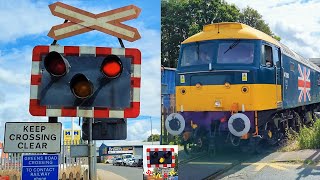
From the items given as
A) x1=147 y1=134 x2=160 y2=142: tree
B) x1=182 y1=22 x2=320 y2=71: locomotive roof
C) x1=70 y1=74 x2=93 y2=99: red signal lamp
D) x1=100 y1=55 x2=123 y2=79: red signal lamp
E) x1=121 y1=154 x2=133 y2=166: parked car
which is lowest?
x1=121 y1=154 x2=133 y2=166: parked car

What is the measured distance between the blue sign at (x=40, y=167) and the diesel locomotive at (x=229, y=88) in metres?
1.36

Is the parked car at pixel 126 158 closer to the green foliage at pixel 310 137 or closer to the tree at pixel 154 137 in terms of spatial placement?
the tree at pixel 154 137

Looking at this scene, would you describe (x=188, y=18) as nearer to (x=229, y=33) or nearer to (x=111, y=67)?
(x=229, y=33)

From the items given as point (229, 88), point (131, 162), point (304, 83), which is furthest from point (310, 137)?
point (131, 162)

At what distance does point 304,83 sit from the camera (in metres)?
5.29

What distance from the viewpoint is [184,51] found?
12.0 feet

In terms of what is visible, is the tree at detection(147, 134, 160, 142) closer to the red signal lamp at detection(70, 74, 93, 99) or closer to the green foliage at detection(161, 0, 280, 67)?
the green foliage at detection(161, 0, 280, 67)

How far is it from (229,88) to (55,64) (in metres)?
2.17

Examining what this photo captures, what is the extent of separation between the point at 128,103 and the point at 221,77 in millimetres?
1908

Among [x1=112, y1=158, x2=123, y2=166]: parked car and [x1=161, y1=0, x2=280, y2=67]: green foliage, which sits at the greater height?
[x1=161, y1=0, x2=280, y2=67]: green foliage

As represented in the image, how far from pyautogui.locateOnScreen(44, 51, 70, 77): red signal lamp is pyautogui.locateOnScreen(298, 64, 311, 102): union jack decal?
3.56 meters

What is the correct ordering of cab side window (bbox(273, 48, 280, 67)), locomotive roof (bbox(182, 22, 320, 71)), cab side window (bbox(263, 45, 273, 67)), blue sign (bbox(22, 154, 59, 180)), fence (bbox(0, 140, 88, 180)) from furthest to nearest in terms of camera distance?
1. cab side window (bbox(273, 48, 280, 67))
2. cab side window (bbox(263, 45, 273, 67))
3. locomotive roof (bbox(182, 22, 320, 71))
4. fence (bbox(0, 140, 88, 180))
5. blue sign (bbox(22, 154, 59, 180))

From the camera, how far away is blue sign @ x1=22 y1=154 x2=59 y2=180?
219 centimetres

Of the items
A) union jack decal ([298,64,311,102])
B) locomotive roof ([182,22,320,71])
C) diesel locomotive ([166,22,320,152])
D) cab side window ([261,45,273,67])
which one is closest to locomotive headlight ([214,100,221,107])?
diesel locomotive ([166,22,320,152])
